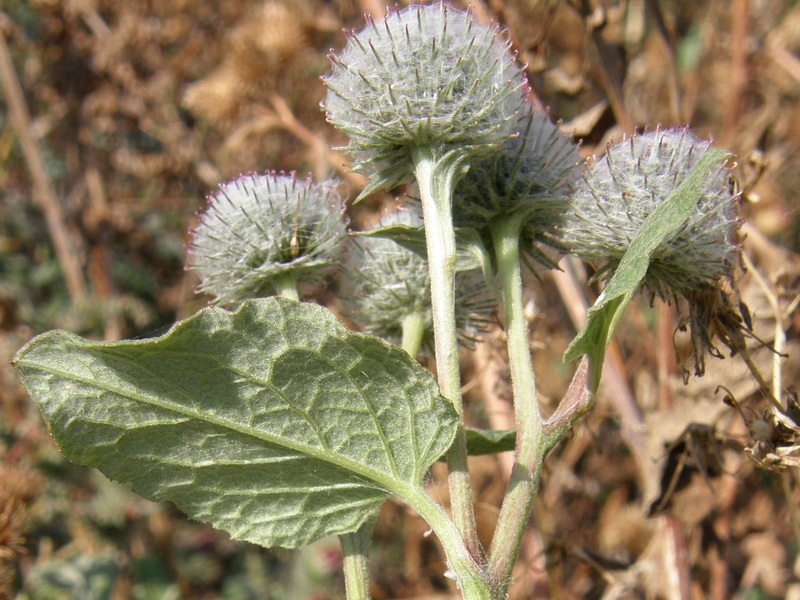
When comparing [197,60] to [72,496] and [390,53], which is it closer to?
[72,496]

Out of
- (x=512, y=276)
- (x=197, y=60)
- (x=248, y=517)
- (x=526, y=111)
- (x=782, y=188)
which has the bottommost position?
(x=248, y=517)

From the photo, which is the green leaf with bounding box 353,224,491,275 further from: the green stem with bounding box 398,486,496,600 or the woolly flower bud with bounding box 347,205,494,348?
the green stem with bounding box 398,486,496,600

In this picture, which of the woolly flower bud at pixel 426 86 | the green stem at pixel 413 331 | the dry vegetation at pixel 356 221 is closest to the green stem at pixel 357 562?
the green stem at pixel 413 331

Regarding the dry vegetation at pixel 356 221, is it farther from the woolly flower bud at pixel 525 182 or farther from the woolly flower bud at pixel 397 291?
the woolly flower bud at pixel 525 182

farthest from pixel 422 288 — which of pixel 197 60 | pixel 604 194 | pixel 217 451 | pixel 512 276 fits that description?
pixel 197 60

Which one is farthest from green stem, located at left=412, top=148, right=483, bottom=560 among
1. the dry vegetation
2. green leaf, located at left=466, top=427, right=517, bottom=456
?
the dry vegetation

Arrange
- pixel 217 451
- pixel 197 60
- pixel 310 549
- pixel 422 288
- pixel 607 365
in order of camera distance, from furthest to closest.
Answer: pixel 197 60 → pixel 310 549 → pixel 607 365 → pixel 422 288 → pixel 217 451


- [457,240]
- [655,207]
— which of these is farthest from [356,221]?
[655,207]

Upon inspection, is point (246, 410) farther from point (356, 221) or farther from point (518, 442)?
point (356, 221)
